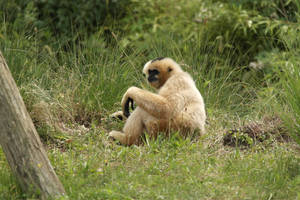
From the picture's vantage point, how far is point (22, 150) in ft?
15.2

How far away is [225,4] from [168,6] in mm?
2485

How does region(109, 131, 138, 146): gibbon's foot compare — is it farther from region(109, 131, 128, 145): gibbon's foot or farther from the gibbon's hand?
the gibbon's hand

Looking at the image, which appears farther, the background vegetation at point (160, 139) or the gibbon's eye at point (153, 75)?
the gibbon's eye at point (153, 75)

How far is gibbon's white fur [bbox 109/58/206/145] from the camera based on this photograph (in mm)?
6281

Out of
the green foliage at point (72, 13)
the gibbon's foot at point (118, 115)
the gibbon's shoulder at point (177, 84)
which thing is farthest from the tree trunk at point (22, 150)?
the green foliage at point (72, 13)

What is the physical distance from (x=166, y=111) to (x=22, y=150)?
2.18m

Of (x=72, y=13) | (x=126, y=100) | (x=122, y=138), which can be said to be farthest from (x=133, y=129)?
(x=72, y=13)

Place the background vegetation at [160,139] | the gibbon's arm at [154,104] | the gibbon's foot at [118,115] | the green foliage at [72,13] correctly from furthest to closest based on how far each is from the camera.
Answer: the green foliage at [72,13]
the gibbon's foot at [118,115]
the gibbon's arm at [154,104]
the background vegetation at [160,139]

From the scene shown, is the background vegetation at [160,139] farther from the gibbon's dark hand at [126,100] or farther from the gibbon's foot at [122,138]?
the gibbon's dark hand at [126,100]

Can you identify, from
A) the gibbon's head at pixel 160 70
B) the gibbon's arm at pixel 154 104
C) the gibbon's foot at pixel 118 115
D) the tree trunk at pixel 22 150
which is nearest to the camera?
the tree trunk at pixel 22 150

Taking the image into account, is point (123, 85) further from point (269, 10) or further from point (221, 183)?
point (269, 10)

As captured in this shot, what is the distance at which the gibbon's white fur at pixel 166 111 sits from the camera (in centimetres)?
628

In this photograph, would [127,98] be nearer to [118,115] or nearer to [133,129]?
[133,129]

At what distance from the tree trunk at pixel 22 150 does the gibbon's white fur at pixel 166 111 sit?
1978mm
